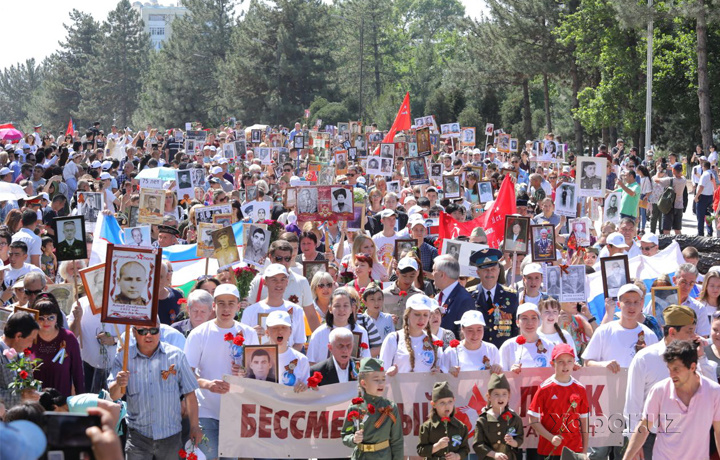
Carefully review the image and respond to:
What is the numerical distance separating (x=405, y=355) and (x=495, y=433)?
1.00m

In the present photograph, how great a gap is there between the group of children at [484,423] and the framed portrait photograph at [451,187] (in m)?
9.17

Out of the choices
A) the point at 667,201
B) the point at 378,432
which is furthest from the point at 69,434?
the point at 667,201

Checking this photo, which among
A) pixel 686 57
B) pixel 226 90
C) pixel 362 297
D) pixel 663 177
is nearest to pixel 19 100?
pixel 226 90

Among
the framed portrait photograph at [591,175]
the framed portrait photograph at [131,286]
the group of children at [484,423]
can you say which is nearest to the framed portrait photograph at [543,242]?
the framed portrait photograph at [591,175]

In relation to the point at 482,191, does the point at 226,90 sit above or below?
above

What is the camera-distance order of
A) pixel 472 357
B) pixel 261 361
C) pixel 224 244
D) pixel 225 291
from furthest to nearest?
pixel 224 244 → pixel 472 357 → pixel 225 291 → pixel 261 361

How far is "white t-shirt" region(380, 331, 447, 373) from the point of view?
7.91m

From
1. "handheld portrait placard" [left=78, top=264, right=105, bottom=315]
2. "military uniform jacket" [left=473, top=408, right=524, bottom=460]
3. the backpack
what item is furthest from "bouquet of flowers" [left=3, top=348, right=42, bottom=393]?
the backpack

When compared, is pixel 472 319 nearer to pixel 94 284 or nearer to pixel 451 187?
pixel 94 284

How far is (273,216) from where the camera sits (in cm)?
1505

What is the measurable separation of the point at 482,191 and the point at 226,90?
2093 inches

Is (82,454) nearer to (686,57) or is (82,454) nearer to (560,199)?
(560,199)

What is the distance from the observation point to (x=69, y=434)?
3467mm

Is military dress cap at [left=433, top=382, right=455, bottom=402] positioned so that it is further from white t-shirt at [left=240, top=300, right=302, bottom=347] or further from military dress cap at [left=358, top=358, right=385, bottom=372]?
white t-shirt at [left=240, top=300, right=302, bottom=347]
